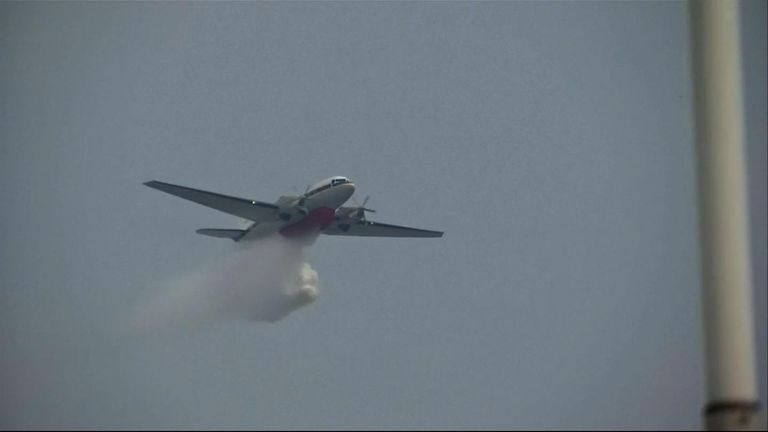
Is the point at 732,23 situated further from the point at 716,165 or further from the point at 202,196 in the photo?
the point at 202,196

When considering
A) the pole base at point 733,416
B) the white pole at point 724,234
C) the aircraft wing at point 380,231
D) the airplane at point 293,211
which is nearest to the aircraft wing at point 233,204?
the airplane at point 293,211

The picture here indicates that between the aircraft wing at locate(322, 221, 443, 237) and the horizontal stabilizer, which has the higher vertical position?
the aircraft wing at locate(322, 221, 443, 237)

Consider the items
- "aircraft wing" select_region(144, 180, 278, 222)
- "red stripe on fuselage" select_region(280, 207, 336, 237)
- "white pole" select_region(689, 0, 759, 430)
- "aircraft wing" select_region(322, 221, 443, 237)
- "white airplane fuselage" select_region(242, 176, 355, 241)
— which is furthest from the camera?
A: "aircraft wing" select_region(322, 221, 443, 237)

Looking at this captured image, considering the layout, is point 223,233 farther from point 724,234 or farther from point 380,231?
point 724,234

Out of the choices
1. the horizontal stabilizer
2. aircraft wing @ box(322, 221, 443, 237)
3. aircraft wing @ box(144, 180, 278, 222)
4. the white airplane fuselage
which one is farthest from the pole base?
the horizontal stabilizer

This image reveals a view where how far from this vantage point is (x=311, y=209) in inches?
3401

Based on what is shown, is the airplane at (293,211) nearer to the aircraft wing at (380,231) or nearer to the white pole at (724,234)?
the aircraft wing at (380,231)

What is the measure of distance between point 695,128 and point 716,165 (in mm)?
932

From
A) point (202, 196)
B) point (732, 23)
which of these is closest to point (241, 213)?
point (202, 196)

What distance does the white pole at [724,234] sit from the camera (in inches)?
885

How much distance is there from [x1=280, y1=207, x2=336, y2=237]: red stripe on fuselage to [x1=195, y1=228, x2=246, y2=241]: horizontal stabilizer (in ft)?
14.9

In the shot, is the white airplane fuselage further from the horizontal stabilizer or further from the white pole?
the white pole

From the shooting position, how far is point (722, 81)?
78.2 feet

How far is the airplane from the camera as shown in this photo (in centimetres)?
8525
